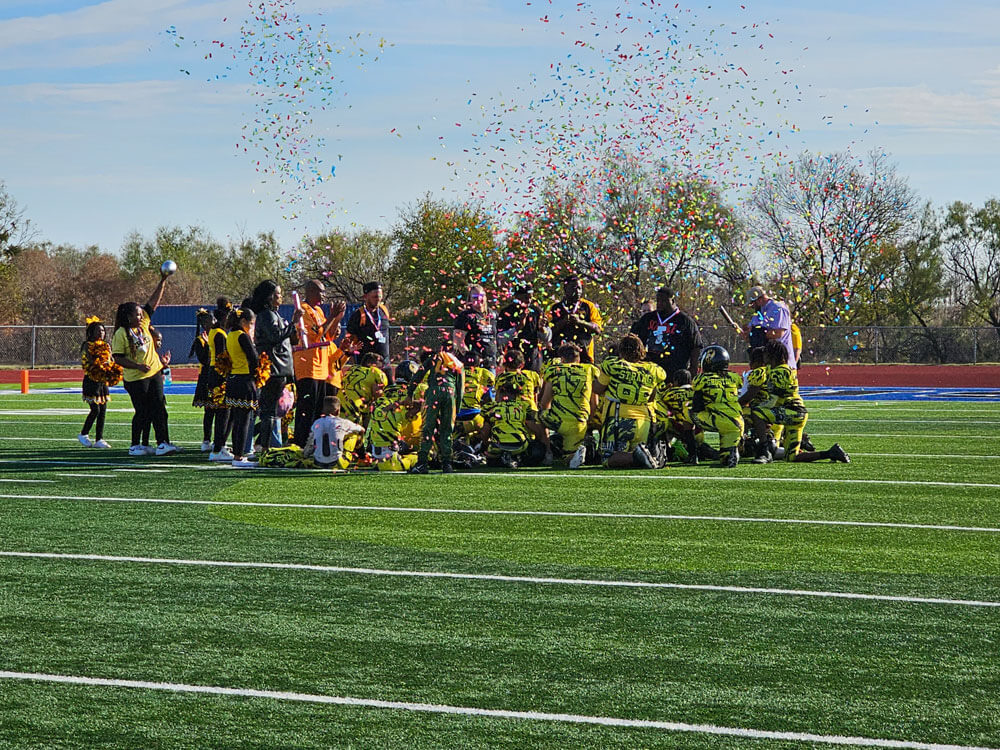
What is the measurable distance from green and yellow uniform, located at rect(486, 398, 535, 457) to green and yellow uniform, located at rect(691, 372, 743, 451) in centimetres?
190

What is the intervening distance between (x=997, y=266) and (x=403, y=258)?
38079mm

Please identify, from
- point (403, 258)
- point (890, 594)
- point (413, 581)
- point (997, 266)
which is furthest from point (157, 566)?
point (997, 266)

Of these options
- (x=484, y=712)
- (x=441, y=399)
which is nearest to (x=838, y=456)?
(x=441, y=399)

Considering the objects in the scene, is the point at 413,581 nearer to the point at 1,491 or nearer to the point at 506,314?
the point at 1,491

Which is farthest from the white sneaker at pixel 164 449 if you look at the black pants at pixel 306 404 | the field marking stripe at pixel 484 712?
Result: the field marking stripe at pixel 484 712

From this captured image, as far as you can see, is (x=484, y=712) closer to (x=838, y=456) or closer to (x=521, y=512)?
(x=521, y=512)

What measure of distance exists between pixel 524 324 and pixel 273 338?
3546mm

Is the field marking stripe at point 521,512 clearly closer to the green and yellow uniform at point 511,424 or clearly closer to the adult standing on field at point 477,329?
the green and yellow uniform at point 511,424

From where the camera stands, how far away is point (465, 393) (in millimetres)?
13312

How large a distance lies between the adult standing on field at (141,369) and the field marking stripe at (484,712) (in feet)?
30.6

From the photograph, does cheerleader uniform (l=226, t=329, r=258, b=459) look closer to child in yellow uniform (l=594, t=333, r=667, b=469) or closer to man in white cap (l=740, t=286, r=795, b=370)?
child in yellow uniform (l=594, t=333, r=667, b=469)

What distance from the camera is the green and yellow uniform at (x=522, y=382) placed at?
13.2 m

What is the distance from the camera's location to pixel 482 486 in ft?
38.0

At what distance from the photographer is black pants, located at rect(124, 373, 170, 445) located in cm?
1457
